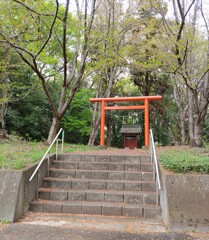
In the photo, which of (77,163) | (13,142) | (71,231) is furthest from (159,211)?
(13,142)

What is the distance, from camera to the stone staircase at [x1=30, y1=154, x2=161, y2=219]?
4043 millimetres

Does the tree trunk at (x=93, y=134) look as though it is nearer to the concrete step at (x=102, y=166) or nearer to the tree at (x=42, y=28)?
the tree at (x=42, y=28)

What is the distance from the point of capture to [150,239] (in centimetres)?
300

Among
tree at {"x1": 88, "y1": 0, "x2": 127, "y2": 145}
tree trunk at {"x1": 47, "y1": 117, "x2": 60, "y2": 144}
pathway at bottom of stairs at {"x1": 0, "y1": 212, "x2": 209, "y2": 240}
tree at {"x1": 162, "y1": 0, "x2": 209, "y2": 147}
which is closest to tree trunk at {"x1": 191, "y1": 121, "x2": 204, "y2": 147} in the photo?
tree at {"x1": 162, "y1": 0, "x2": 209, "y2": 147}

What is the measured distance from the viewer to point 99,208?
13.2 feet

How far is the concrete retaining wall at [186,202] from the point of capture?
3.35 meters

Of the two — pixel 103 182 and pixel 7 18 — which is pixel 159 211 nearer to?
pixel 103 182

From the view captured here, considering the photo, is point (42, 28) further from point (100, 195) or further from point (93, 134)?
point (100, 195)

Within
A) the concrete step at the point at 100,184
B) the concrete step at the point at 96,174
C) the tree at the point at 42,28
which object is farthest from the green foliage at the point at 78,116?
the concrete step at the point at 100,184

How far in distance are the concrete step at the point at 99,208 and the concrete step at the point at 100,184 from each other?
51 cm

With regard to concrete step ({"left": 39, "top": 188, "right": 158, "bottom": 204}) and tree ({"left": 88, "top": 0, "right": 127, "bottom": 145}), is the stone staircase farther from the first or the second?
tree ({"left": 88, "top": 0, "right": 127, "bottom": 145})

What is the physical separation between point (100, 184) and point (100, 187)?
0.06 metres

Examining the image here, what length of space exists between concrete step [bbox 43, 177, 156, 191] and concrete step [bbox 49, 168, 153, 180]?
18 cm

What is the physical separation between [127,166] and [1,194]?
9.18ft
